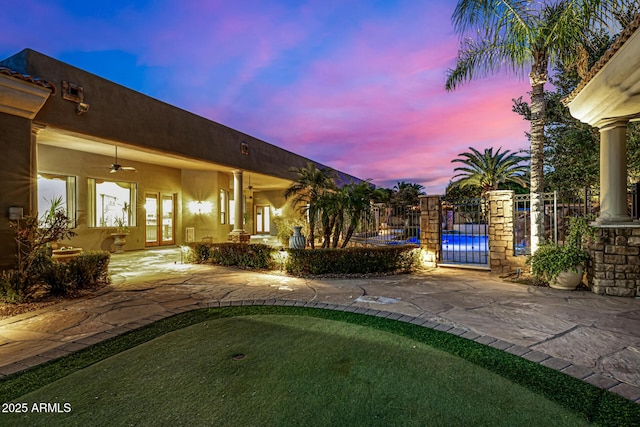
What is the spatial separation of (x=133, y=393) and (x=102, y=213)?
1071cm

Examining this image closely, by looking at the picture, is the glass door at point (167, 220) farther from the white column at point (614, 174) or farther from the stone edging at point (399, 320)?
the white column at point (614, 174)

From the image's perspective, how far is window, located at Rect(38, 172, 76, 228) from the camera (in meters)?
9.27

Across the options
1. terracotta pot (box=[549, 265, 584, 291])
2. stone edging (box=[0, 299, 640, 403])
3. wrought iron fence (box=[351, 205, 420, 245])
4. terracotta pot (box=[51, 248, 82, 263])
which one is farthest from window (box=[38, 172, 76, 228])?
terracotta pot (box=[549, 265, 584, 291])

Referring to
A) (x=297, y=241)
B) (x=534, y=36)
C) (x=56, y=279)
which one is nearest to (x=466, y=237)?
(x=297, y=241)

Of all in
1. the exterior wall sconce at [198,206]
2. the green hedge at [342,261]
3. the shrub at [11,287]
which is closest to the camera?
the shrub at [11,287]

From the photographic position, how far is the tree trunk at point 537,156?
6.69 m

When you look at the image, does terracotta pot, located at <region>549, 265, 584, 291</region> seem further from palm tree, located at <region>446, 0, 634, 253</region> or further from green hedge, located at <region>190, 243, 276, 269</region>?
green hedge, located at <region>190, 243, 276, 269</region>

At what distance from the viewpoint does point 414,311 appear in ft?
14.3

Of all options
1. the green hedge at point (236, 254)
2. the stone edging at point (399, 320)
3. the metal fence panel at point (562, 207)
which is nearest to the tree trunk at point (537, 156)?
the metal fence panel at point (562, 207)

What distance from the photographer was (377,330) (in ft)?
11.8

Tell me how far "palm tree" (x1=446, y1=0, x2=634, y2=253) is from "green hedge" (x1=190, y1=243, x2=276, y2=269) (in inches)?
241

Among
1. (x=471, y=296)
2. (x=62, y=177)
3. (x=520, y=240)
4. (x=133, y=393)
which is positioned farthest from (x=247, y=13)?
(x=520, y=240)

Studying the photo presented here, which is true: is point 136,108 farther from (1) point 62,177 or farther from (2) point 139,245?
(2) point 139,245

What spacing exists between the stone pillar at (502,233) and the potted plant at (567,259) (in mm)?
1112
